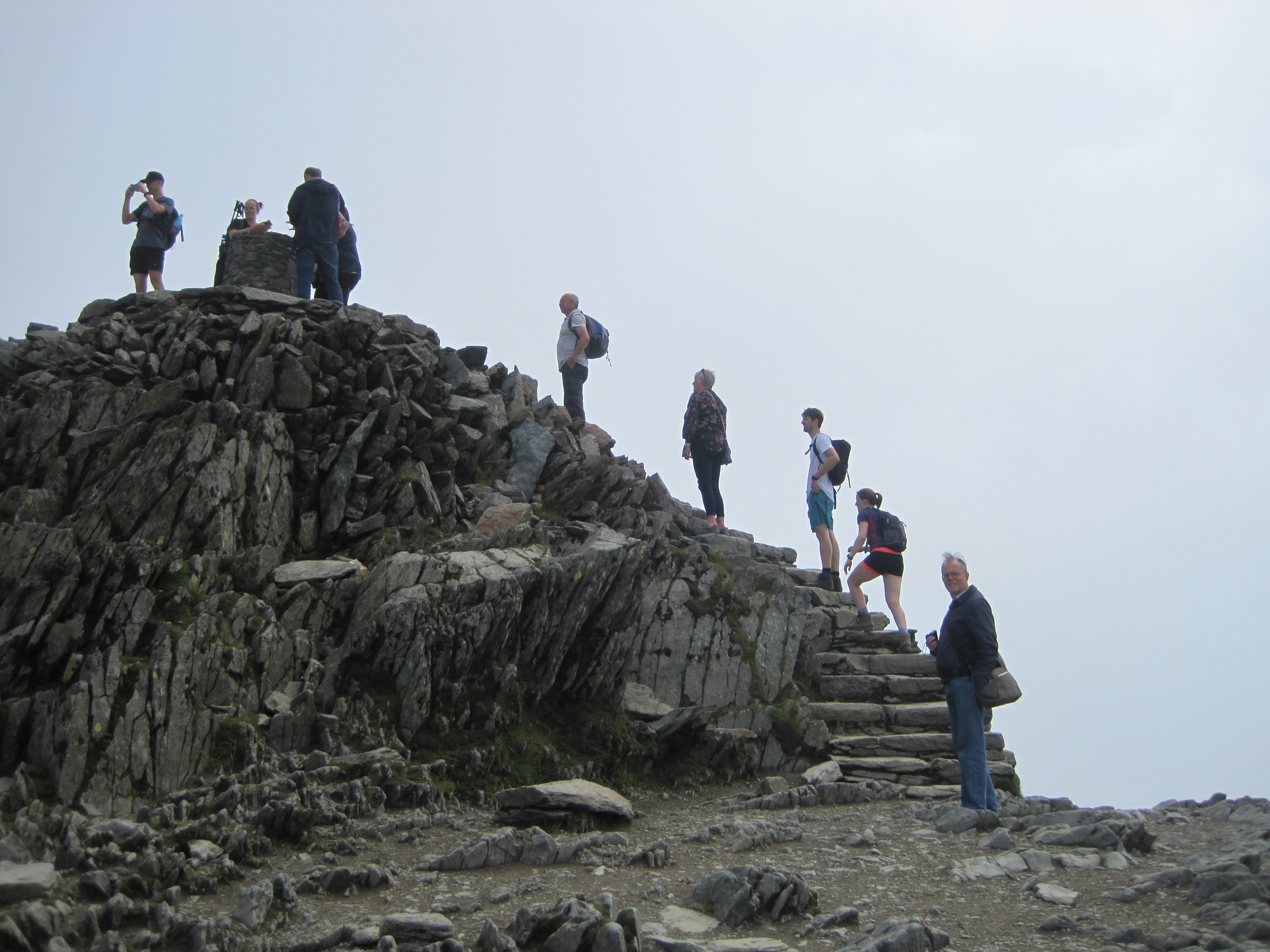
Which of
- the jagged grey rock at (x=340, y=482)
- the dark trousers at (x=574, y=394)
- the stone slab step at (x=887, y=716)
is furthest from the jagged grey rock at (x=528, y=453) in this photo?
the stone slab step at (x=887, y=716)

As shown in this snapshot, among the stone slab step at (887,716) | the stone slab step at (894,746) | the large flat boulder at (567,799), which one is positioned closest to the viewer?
the large flat boulder at (567,799)

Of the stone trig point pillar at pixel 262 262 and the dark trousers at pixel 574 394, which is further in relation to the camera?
the dark trousers at pixel 574 394

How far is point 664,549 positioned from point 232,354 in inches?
318

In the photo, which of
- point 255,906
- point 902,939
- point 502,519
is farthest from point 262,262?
point 902,939

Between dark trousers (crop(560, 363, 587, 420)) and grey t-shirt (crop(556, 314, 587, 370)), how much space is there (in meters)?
0.44

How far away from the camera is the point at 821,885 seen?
8883 millimetres

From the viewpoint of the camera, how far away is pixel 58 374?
14.9 meters

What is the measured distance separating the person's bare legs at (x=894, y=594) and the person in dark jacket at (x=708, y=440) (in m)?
4.55

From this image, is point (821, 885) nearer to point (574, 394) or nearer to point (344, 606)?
point (344, 606)

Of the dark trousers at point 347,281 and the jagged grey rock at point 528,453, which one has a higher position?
the dark trousers at point 347,281

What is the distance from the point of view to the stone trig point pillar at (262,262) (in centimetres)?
2052

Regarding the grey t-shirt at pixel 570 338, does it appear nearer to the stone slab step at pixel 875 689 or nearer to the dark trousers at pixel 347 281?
the dark trousers at pixel 347 281

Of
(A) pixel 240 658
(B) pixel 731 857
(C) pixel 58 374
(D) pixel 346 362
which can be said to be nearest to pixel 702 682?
(B) pixel 731 857

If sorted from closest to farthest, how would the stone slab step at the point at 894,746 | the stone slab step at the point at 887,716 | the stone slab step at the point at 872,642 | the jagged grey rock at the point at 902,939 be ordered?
the jagged grey rock at the point at 902,939, the stone slab step at the point at 894,746, the stone slab step at the point at 887,716, the stone slab step at the point at 872,642
